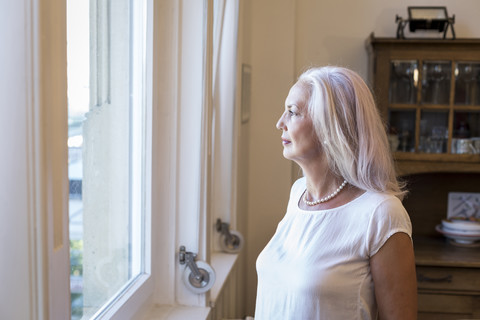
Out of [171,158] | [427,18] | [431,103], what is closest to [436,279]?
[431,103]

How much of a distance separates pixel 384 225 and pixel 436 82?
1.89 meters

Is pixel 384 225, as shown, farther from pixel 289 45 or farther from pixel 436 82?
pixel 289 45

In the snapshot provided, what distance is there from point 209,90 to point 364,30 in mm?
1606

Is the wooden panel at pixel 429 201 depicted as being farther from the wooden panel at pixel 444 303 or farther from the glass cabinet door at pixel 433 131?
the wooden panel at pixel 444 303

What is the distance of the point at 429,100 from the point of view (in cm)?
316

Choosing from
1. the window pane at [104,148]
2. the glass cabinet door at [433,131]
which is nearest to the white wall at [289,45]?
the glass cabinet door at [433,131]

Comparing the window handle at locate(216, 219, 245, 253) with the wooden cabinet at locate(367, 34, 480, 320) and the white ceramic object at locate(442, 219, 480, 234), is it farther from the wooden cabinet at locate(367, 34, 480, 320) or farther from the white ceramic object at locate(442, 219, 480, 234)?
the white ceramic object at locate(442, 219, 480, 234)

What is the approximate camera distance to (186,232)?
84.4 inches

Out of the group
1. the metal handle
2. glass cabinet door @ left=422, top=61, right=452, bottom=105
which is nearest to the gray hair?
the metal handle

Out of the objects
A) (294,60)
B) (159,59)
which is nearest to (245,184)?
(294,60)

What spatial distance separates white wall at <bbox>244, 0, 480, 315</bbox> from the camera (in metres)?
3.42

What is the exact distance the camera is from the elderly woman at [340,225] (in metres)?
1.47

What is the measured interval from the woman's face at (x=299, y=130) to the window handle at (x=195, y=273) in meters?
0.65

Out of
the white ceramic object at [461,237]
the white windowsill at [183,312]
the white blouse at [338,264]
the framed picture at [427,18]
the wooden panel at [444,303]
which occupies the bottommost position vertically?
the wooden panel at [444,303]
